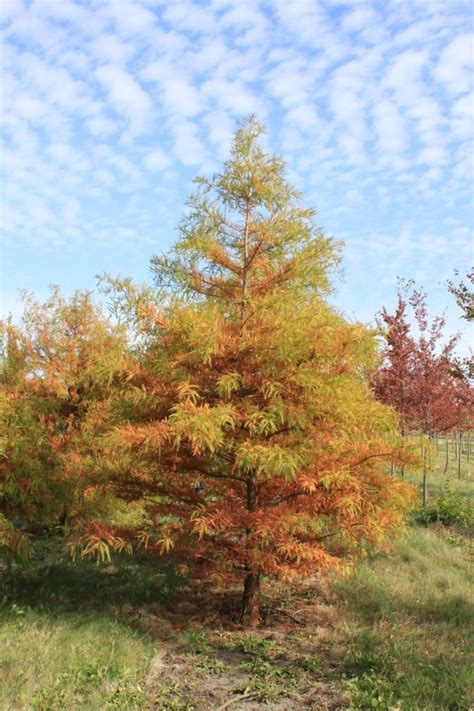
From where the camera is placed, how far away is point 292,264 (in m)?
6.73

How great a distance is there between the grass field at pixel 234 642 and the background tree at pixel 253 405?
87cm

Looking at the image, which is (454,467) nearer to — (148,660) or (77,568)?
(77,568)

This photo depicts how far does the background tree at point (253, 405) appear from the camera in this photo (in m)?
5.57

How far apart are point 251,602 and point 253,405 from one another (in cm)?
293

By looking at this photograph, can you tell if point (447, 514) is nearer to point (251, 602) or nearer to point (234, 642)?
point (251, 602)

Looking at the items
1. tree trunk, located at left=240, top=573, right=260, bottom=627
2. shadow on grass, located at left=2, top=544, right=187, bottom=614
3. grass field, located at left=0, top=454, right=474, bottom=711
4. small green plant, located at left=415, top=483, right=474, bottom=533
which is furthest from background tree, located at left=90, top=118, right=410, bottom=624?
small green plant, located at left=415, top=483, right=474, bottom=533

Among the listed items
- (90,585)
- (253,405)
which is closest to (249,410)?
(253,405)

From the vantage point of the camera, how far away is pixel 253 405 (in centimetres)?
589

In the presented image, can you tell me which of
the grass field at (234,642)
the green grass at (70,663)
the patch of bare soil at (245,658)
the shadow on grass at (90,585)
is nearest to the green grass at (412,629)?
the grass field at (234,642)

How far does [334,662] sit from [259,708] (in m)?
1.18

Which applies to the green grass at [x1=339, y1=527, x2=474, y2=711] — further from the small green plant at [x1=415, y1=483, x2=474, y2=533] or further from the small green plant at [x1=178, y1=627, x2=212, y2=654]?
the small green plant at [x1=415, y1=483, x2=474, y2=533]

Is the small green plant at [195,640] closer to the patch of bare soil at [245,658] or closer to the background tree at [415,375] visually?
the patch of bare soil at [245,658]

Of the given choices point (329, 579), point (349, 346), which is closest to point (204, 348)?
point (349, 346)

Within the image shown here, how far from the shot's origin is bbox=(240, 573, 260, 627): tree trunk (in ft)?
22.4
